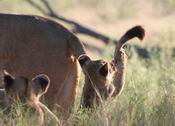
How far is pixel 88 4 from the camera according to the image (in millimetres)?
34906

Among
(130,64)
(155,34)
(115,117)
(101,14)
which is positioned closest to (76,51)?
(115,117)

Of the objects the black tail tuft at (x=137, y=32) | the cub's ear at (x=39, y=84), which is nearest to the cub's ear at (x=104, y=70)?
the cub's ear at (x=39, y=84)

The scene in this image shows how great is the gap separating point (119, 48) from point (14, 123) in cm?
203

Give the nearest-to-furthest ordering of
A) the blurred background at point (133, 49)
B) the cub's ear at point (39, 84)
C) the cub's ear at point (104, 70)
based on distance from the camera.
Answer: the cub's ear at point (39, 84) → the blurred background at point (133, 49) → the cub's ear at point (104, 70)

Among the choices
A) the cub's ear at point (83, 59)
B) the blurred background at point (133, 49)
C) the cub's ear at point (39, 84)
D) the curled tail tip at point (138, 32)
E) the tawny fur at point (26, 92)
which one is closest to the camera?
the tawny fur at point (26, 92)

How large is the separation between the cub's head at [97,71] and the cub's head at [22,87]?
0.75 m

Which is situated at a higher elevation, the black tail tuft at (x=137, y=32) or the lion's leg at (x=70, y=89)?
the black tail tuft at (x=137, y=32)

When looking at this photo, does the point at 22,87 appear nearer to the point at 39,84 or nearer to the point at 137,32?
the point at 39,84

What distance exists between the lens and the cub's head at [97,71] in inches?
345

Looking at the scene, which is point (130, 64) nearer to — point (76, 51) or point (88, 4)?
point (76, 51)

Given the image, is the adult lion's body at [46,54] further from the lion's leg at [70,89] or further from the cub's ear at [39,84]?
the cub's ear at [39,84]

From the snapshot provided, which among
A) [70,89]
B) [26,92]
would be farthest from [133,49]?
[26,92]

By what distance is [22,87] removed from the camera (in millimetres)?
8055

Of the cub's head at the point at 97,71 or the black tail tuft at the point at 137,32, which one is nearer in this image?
the cub's head at the point at 97,71
